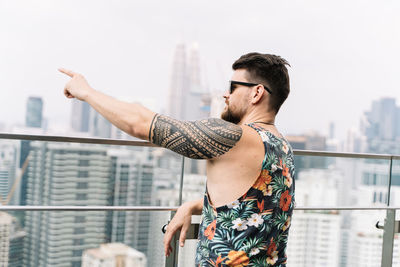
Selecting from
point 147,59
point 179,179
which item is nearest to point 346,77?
point 147,59

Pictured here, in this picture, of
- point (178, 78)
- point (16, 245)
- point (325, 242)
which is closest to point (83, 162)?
point (16, 245)

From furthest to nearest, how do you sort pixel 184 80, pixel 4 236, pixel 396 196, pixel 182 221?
pixel 184 80 < pixel 396 196 < pixel 4 236 < pixel 182 221

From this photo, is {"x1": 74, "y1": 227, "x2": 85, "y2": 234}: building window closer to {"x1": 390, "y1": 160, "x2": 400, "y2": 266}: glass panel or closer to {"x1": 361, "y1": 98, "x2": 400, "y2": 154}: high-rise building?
{"x1": 390, "y1": 160, "x2": 400, "y2": 266}: glass panel

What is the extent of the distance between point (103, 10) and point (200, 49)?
1009cm

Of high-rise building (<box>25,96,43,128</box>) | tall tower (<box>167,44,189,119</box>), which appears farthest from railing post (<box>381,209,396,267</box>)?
tall tower (<box>167,44,189,119</box>)

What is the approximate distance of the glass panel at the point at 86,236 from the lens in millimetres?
2162

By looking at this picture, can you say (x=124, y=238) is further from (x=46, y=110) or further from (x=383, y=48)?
(x=383, y=48)

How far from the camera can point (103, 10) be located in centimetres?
4331

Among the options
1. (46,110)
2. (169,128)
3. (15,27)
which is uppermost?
(15,27)

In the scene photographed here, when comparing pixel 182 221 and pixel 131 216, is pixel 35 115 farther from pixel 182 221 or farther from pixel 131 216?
pixel 182 221

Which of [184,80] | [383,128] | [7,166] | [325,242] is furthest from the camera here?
[184,80]

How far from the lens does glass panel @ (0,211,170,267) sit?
7.09ft

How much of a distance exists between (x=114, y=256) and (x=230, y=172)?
128 cm

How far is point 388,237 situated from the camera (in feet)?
9.57
